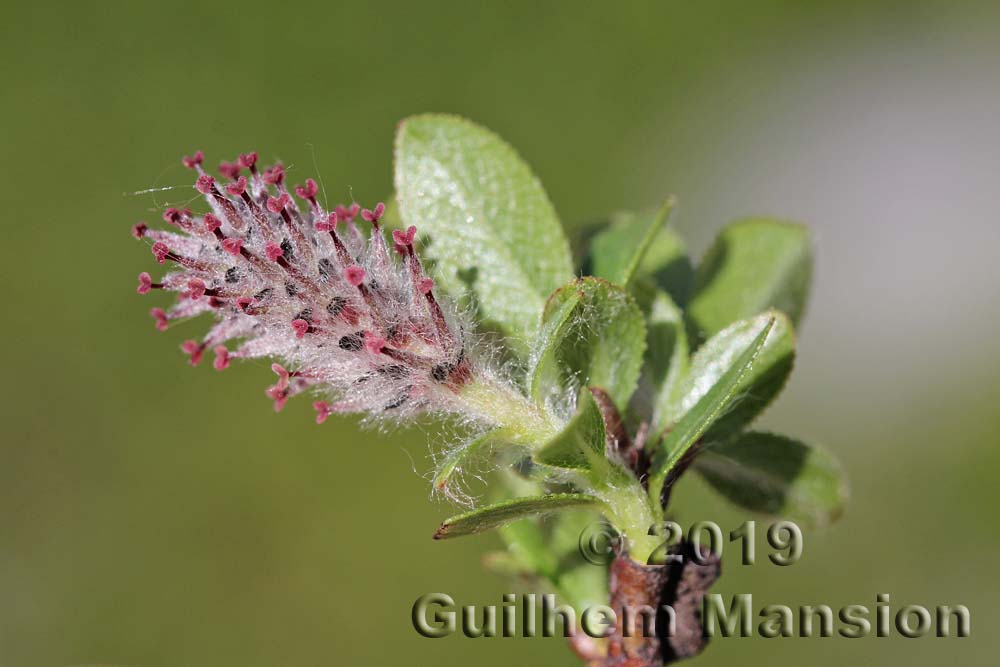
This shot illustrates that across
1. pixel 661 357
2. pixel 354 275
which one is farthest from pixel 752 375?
pixel 354 275

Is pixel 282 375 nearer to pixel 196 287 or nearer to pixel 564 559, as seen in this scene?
pixel 196 287

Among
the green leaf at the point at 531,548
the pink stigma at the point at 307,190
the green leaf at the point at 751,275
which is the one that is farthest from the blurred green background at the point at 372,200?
the pink stigma at the point at 307,190

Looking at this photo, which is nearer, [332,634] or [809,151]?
[332,634]

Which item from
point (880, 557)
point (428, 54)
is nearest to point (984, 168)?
point (880, 557)

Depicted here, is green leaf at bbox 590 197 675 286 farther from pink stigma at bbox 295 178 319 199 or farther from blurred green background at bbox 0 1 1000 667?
blurred green background at bbox 0 1 1000 667

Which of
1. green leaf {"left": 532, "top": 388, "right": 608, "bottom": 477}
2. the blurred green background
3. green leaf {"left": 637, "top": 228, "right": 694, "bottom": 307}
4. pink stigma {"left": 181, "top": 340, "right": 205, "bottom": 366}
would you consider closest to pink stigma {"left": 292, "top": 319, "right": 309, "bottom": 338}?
pink stigma {"left": 181, "top": 340, "right": 205, "bottom": 366}

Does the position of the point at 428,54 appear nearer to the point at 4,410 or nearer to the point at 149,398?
the point at 149,398

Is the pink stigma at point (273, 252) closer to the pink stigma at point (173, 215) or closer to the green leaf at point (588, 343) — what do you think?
the pink stigma at point (173, 215)
